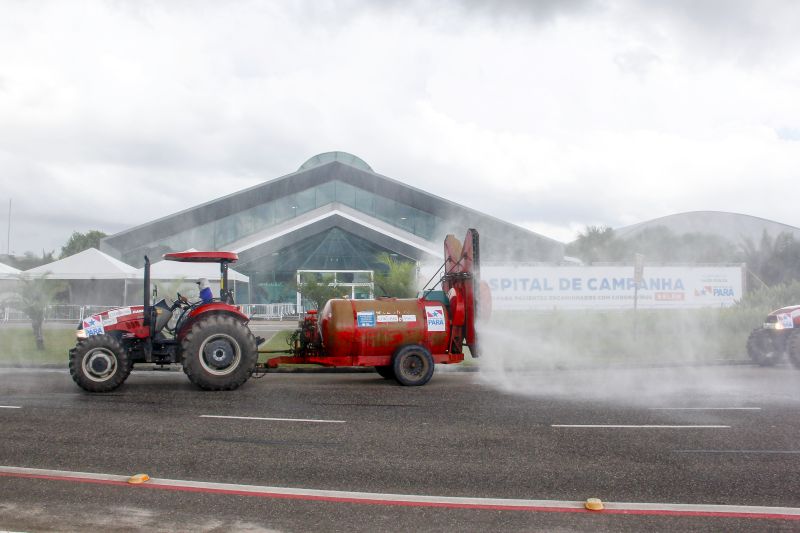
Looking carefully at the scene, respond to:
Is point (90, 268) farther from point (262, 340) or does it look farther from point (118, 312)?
point (262, 340)

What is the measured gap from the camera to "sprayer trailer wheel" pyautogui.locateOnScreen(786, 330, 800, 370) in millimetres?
14344

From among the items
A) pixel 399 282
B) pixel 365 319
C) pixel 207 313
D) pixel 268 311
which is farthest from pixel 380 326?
pixel 268 311

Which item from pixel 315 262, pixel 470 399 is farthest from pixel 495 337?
pixel 315 262

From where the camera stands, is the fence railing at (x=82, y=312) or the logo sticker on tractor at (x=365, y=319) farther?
the fence railing at (x=82, y=312)

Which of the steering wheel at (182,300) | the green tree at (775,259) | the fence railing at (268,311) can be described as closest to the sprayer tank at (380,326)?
the steering wheel at (182,300)

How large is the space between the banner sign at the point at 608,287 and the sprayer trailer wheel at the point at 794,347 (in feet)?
58.1

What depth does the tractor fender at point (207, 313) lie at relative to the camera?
431 inches

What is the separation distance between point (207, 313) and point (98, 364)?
185 centimetres

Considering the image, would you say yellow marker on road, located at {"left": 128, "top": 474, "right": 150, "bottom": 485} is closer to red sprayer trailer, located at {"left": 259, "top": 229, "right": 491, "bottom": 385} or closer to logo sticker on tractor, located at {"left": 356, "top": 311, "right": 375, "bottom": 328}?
red sprayer trailer, located at {"left": 259, "top": 229, "right": 491, "bottom": 385}

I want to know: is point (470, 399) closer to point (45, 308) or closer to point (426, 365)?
point (426, 365)

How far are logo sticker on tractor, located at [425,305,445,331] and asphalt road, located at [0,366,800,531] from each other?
1.08m

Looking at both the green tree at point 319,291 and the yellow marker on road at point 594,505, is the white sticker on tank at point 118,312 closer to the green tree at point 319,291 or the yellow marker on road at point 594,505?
the yellow marker on road at point 594,505

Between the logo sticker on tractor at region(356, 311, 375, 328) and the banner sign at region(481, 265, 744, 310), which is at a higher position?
the banner sign at region(481, 265, 744, 310)

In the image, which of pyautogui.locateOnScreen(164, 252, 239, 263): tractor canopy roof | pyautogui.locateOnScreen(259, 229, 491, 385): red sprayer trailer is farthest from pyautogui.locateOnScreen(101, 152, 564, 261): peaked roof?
pyautogui.locateOnScreen(164, 252, 239, 263): tractor canopy roof
